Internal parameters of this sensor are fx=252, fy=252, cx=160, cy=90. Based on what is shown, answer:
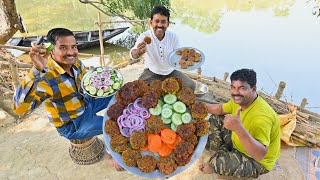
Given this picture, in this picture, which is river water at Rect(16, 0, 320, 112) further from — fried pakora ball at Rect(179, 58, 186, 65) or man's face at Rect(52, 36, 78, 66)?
man's face at Rect(52, 36, 78, 66)

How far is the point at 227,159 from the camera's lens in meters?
2.79

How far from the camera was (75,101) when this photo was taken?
2766 millimetres

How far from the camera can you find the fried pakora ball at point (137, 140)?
7.05ft

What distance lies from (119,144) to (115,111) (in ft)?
1.02

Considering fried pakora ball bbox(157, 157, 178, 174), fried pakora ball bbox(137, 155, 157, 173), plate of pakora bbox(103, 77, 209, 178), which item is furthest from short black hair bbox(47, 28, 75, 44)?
fried pakora ball bbox(157, 157, 178, 174)

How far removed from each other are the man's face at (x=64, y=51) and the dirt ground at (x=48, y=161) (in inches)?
57.6

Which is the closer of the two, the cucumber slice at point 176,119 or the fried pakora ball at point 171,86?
the cucumber slice at point 176,119

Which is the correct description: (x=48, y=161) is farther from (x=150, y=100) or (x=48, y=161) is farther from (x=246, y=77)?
(x=246, y=77)

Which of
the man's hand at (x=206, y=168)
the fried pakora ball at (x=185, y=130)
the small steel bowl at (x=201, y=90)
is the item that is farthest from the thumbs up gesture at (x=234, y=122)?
the small steel bowl at (x=201, y=90)

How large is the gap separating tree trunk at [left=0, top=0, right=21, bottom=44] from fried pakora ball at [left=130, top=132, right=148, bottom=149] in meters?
4.17

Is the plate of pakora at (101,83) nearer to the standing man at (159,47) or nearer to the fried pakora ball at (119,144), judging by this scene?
the fried pakora ball at (119,144)

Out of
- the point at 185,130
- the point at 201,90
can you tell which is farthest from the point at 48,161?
the point at 201,90

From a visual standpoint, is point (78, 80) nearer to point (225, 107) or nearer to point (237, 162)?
point (225, 107)

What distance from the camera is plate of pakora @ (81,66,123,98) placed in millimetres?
2572
